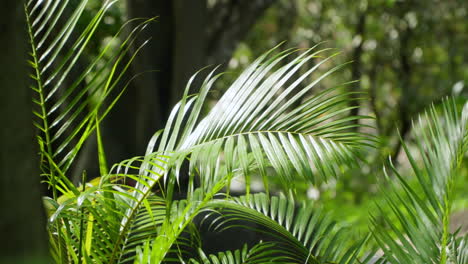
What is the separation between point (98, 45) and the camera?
3.40 metres

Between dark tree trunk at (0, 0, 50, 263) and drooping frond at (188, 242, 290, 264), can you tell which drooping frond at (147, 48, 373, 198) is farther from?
dark tree trunk at (0, 0, 50, 263)

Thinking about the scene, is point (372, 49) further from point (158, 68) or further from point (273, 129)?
point (273, 129)

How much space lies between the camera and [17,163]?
33.1 inches

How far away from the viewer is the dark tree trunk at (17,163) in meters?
0.82

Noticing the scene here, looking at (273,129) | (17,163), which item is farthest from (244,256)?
(17,163)

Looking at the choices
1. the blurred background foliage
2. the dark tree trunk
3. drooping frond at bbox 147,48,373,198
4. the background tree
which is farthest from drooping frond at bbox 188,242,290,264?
the blurred background foliage

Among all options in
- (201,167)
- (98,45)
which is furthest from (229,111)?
(98,45)

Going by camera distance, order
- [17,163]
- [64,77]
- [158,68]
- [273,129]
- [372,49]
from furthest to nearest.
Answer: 1. [372,49]
2. [158,68]
3. [64,77]
4. [273,129]
5. [17,163]

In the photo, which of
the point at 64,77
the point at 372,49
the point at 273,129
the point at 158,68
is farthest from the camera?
the point at 372,49

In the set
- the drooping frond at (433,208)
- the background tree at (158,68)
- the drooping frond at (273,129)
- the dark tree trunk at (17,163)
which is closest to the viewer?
the dark tree trunk at (17,163)

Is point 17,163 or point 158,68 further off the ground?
point 158,68

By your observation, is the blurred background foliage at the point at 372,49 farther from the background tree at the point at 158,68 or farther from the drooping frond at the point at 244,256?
the drooping frond at the point at 244,256

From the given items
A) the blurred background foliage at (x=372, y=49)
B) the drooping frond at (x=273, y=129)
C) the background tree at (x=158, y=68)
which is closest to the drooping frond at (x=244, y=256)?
the drooping frond at (x=273, y=129)

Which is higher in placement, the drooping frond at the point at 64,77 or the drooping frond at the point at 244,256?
the drooping frond at the point at 64,77
